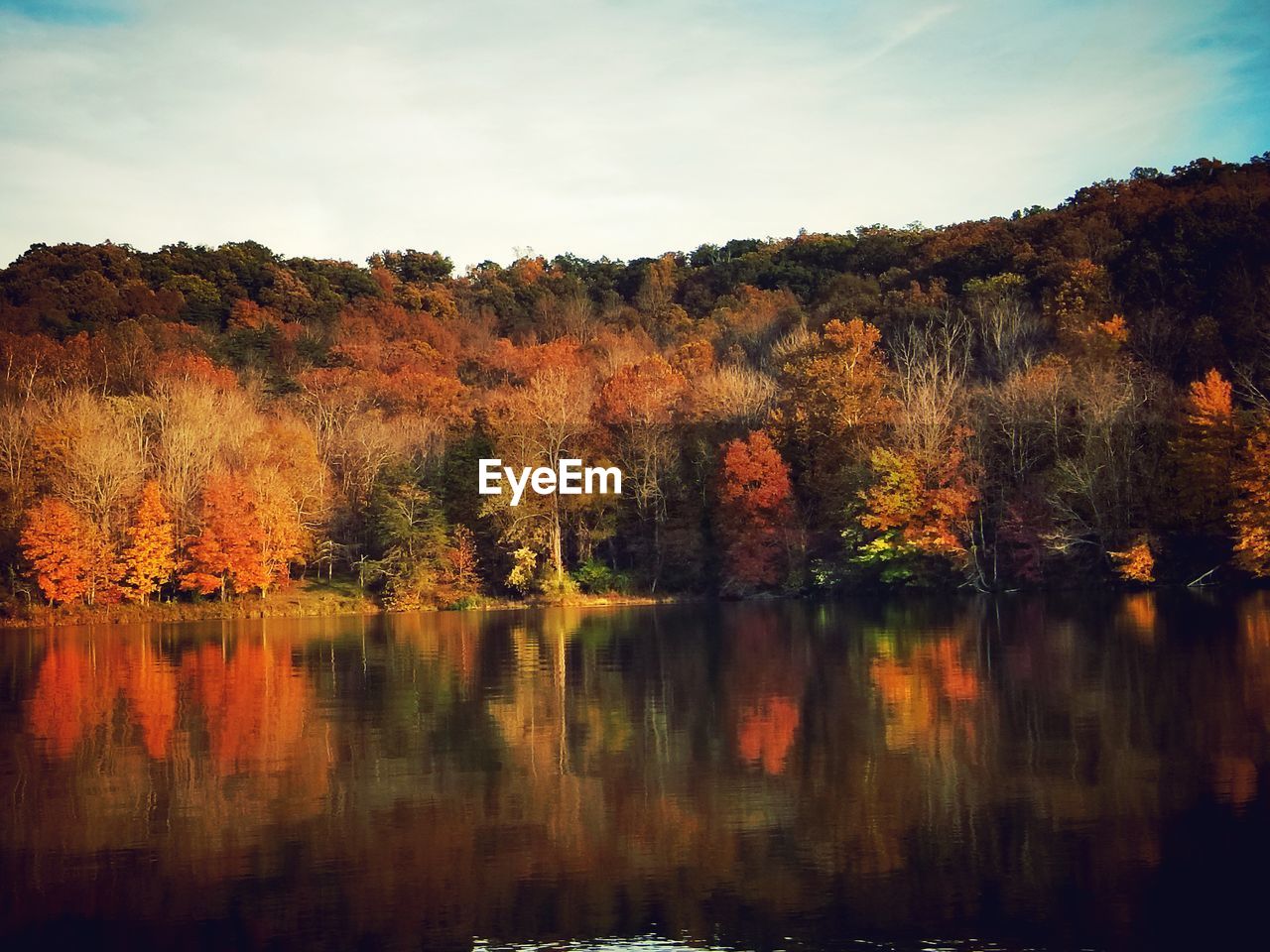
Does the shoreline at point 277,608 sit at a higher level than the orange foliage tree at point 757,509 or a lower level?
lower

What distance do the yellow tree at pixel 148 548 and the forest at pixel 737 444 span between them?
0.42 feet

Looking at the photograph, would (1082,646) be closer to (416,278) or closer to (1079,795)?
(1079,795)

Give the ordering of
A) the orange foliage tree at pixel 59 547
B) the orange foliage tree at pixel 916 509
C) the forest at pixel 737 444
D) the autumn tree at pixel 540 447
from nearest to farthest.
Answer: the orange foliage tree at pixel 59 547, the forest at pixel 737 444, the orange foliage tree at pixel 916 509, the autumn tree at pixel 540 447

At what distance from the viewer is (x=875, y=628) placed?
3909cm

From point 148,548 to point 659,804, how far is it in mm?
44251

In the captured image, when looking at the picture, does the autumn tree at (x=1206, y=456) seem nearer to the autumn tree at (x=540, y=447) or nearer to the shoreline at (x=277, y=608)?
the shoreline at (x=277, y=608)

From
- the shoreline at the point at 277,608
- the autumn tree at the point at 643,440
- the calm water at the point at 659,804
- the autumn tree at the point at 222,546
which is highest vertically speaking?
the autumn tree at the point at 643,440

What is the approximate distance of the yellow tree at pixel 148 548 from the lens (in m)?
53.1

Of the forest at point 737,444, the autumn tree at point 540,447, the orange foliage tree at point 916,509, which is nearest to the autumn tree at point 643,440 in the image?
the forest at point 737,444

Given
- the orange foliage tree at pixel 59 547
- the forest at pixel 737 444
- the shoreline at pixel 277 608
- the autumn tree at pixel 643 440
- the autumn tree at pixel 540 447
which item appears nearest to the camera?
the orange foliage tree at pixel 59 547

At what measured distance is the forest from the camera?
173 feet

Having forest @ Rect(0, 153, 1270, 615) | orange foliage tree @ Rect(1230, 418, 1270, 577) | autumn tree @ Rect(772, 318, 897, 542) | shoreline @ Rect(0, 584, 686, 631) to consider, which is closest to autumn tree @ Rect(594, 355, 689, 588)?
forest @ Rect(0, 153, 1270, 615)

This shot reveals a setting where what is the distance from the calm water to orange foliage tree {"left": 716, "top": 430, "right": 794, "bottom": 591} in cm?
2886

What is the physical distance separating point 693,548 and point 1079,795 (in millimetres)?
46906
